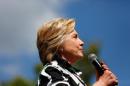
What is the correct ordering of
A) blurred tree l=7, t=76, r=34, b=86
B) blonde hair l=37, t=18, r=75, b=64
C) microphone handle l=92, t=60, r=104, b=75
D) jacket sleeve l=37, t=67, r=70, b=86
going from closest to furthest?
jacket sleeve l=37, t=67, r=70, b=86
microphone handle l=92, t=60, r=104, b=75
blonde hair l=37, t=18, r=75, b=64
blurred tree l=7, t=76, r=34, b=86

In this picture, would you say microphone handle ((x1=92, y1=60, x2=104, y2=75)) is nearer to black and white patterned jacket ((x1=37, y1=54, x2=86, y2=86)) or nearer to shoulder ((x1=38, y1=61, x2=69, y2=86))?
black and white patterned jacket ((x1=37, y1=54, x2=86, y2=86))

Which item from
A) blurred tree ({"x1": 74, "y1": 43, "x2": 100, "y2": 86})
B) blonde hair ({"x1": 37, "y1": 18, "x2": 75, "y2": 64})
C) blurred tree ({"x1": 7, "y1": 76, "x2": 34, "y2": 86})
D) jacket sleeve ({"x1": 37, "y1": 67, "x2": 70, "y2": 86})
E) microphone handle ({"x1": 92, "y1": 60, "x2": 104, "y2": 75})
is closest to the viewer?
jacket sleeve ({"x1": 37, "y1": 67, "x2": 70, "y2": 86})

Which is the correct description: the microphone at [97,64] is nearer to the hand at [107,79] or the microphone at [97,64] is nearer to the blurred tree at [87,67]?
the hand at [107,79]

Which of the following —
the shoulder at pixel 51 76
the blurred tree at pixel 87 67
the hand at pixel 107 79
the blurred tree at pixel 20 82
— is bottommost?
the hand at pixel 107 79

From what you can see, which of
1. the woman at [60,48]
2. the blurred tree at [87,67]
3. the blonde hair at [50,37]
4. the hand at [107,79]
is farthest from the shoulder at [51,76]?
the blurred tree at [87,67]

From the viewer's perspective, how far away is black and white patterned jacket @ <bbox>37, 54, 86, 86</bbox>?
4.29 m

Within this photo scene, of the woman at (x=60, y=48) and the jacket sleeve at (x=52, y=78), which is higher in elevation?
the woman at (x=60, y=48)

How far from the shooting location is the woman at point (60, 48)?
4422 millimetres

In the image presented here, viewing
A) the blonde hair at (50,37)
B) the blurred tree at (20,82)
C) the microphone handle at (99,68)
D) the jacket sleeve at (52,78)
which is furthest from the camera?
the blurred tree at (20,82)

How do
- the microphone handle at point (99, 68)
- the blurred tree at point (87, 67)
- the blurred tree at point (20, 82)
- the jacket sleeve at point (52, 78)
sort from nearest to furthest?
the jacket sleeve at point (52, 78) < the microphone handle at point (99, 68) < the blurred tree at point (87, 67) < the blurred tree at point (20, 82)

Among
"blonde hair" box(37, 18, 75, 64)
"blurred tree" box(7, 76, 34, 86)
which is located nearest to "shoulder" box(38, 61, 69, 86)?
"blonde hair" box(37, 18, 75, 64)

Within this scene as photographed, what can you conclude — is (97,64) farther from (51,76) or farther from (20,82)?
(20,82)

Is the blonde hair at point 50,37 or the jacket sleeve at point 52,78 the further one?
the blonde hair at point 50,37

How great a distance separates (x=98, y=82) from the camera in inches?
172
